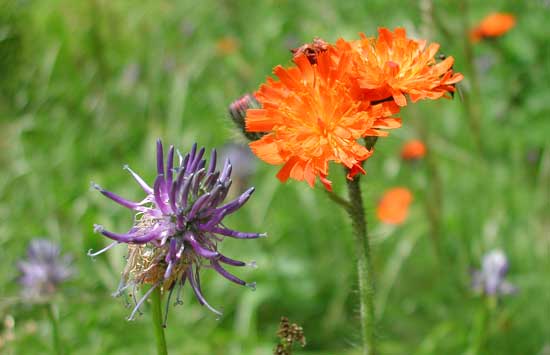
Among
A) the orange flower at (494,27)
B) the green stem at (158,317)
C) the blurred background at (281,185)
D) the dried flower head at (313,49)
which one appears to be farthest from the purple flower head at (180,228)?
the orange flower at (494,27)

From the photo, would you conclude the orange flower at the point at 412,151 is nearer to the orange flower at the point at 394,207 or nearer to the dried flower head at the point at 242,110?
the orange flower at the point at 394,207

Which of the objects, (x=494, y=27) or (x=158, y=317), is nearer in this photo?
(x=158, y=317)

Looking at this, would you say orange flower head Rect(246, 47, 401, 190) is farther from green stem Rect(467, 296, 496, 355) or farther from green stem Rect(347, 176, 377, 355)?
green stem Rect(467, 296, 496, 355)

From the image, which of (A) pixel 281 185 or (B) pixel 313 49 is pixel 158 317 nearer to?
(B) pixel 313 49

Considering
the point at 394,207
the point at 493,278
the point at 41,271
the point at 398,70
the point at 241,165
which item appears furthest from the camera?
the point at 241,165

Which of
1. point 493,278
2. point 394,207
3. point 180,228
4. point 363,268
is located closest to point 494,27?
point 394,207

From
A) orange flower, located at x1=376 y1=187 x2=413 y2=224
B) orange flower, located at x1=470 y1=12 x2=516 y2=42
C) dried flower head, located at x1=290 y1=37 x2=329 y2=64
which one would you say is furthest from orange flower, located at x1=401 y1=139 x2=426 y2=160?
dried flower head, located at x1=290 y1=37 x2=329 y2=64

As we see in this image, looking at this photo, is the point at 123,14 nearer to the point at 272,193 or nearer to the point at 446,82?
the point at 272,193
